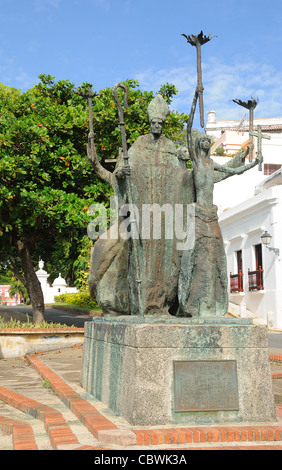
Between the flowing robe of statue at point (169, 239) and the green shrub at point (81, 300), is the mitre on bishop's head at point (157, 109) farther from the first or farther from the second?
the green shrub at point (81, 300)

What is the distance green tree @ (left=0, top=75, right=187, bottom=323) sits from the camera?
1213 cm

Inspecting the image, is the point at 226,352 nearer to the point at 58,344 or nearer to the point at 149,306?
the point at 149,306

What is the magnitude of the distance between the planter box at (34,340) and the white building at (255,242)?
8792 millimetres

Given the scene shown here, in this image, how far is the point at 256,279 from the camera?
63.9ft

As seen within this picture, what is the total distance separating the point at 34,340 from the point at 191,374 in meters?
7.92

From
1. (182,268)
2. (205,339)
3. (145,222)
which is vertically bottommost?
(205,339)

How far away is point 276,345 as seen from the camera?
12.6m

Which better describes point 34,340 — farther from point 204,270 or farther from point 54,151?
point 204,270

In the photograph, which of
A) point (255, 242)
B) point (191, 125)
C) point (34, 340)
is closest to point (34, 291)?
point (34, 340)

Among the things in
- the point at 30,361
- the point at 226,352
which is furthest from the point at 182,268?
the point at 30,361

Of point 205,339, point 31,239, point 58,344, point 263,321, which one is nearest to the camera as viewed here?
point 205,339

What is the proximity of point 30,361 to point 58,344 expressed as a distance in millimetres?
2278

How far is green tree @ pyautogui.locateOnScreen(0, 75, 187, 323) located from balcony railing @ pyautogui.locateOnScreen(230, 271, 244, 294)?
28.7ft
